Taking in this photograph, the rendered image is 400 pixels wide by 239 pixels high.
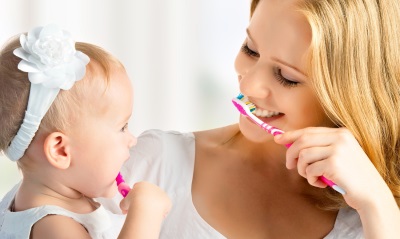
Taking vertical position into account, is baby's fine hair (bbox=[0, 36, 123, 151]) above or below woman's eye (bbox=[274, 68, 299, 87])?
above

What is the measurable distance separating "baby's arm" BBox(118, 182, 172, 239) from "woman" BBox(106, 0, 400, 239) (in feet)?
0.94

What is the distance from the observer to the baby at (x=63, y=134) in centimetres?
155

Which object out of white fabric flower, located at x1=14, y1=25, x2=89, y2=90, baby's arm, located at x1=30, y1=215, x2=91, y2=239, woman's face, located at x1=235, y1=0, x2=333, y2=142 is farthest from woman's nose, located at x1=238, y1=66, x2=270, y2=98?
baby's arm, located at x1=30, y1=215, x2=91, y2=239

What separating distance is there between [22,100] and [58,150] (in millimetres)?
121

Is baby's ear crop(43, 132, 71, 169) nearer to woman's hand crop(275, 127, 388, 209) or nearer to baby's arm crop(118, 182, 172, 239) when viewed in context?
baby's arm crop(118, 182, 172, 239)

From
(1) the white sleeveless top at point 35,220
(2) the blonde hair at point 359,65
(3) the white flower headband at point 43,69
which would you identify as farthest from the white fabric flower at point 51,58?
(2) the blonde hair at point 359,65

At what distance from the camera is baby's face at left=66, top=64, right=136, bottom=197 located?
1.59 metres

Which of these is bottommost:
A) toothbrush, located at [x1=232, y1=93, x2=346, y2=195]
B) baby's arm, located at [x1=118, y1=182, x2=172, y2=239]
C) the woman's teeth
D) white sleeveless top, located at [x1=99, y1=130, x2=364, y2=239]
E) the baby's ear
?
white sleeveless top, located at [x1=99, y1=130, x2=364, y2=239]

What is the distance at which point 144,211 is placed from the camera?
5.17ft

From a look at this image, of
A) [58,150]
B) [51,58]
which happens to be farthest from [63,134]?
[51,58]

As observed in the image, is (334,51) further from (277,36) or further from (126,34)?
(126,34)

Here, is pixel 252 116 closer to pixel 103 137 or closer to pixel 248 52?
pixel 248 52

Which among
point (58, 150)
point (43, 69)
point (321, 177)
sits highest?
point (43, 69)

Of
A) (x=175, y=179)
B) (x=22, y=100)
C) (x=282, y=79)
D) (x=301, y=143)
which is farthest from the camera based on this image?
(x=175, y=179)
